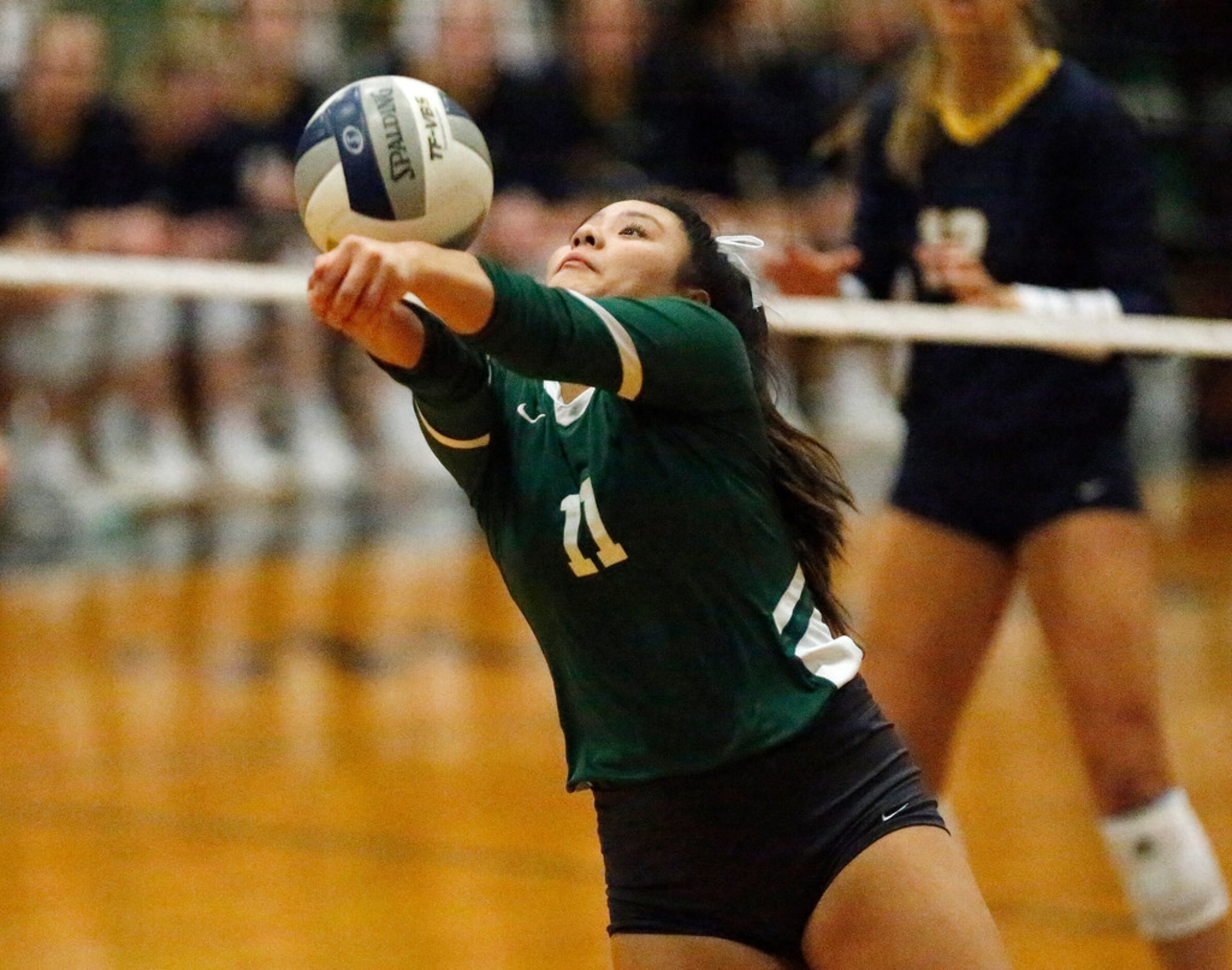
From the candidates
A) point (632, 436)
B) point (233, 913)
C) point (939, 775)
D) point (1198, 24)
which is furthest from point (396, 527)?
point (632, 436)

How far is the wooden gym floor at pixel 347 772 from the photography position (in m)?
4.43

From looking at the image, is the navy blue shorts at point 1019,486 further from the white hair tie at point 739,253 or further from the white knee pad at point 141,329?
the white knee pad at point 141,329

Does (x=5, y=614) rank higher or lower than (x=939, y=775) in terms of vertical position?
lower

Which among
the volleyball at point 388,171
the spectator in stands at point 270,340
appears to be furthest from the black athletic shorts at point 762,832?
the spectator in stands at point 270,340

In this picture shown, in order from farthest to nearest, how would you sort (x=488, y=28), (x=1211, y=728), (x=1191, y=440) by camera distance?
(x=1191, y=440) → (x=488, y=28) → (x=1211, y=728)

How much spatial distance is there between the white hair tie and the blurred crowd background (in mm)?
5681

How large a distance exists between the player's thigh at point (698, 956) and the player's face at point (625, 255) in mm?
828

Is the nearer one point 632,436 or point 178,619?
point 632,436

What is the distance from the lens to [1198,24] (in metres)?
8.73

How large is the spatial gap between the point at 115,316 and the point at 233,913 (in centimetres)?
594

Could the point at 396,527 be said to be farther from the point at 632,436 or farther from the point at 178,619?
the point at 632,436

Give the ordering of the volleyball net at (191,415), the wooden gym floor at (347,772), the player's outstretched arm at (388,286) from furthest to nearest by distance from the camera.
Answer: the volleyball net at (191,415) < the wooden gym floor at (347,772) < the player's outstretched arm at (388,286)

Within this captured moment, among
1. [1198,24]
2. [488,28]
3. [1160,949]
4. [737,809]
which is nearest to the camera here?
[737,809]

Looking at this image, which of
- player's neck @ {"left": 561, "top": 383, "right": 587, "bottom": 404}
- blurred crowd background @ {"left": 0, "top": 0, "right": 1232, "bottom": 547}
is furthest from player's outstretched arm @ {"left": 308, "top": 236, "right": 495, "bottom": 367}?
blurred crowd background @ {"left": 0, "top": 0, "right": 1232, "bottom": 547}
